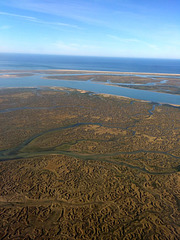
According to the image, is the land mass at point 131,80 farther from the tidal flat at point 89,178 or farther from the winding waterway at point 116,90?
the tidal flat at point 89,178

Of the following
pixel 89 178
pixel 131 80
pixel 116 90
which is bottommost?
pixel 89 178

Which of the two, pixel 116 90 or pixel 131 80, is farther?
pixel 131 80

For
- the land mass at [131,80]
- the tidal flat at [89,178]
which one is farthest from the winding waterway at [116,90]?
the tidal flat at [89,178]

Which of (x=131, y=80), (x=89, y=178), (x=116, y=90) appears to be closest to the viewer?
(x=89, y=178)

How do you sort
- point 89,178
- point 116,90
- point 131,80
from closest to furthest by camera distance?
point 89,178 < point 116,90 < point 131,80

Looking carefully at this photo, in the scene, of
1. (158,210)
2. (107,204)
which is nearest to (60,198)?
(107,204)

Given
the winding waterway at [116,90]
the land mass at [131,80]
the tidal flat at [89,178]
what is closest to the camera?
the tidal flat at [89,178]

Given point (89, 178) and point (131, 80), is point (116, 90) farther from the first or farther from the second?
point (89, 178)

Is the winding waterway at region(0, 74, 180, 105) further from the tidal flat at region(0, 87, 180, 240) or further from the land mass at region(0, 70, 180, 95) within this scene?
the tidal flat at region(0, 87, 180, 240)

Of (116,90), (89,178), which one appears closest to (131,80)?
(116,90)
